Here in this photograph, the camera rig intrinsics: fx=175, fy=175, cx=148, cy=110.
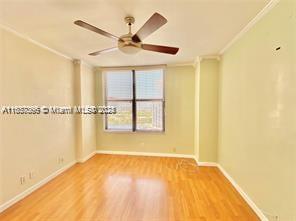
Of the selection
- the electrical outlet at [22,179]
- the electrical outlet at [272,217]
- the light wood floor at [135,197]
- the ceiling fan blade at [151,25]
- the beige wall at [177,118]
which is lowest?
the light wood floor at [135,197]

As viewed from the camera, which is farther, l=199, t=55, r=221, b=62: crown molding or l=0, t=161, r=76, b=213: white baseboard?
l=199, t=55, r=221, b=62: crown molding

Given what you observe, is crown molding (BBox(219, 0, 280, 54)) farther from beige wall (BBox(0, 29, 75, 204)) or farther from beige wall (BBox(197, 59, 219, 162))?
beige wall (BBox(0, 29, 75, 204))

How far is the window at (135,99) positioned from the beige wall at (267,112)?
82.2 inches

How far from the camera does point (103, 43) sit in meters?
2.96

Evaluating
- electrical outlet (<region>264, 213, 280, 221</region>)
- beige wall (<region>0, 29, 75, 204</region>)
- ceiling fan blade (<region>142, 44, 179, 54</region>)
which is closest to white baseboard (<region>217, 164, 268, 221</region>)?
electrical outlet (<region>264, 213, 280, 221</region>)

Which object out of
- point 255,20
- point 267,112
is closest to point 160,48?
point 255,20

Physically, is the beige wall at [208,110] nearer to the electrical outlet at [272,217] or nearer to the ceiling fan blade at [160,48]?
the ceiling fan blade at [160,48]

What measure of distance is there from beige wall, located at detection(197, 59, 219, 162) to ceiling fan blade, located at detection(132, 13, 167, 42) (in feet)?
7.78

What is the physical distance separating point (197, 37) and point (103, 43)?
155cm

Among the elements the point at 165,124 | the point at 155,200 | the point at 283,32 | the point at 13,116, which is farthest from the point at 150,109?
the point at 283,32

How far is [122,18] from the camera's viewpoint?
213 centimetres

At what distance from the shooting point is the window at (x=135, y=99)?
4.78 m

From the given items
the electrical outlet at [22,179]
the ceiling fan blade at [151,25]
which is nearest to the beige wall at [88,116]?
the electrical outlet at [22,179]

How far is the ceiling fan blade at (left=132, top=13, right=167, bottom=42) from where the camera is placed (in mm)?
1543
